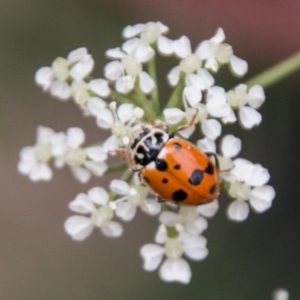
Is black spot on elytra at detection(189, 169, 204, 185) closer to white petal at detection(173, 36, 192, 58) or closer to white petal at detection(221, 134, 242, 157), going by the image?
white petal at detection(221, 134, 242, 157)

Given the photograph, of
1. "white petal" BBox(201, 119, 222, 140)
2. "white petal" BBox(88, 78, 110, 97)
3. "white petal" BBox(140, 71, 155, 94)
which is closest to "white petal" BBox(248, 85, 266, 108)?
"white petal" BBox(201, 119, 222, 140)

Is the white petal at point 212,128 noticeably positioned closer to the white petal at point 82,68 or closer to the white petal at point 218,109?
the white petal at point 218,109

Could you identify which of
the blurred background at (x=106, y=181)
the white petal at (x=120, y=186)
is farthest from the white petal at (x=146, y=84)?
the blurred background at (x=106, y=181)

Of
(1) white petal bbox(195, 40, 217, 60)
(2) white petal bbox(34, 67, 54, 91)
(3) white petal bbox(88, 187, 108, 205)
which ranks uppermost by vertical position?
(2) white petal bbox(34, 67, 54, 91)

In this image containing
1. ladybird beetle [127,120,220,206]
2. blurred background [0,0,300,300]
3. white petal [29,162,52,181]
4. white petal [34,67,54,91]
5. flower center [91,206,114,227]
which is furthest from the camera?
blurred background [0,0,300,300]

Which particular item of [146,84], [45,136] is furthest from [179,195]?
[45,136]

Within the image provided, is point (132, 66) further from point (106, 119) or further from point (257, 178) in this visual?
point (257, 178)

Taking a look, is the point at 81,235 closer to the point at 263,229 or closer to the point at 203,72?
the point at 203,72

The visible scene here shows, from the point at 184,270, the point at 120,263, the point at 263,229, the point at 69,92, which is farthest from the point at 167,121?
the point at 120,263

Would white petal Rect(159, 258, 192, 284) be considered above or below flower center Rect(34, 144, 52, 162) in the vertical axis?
below
